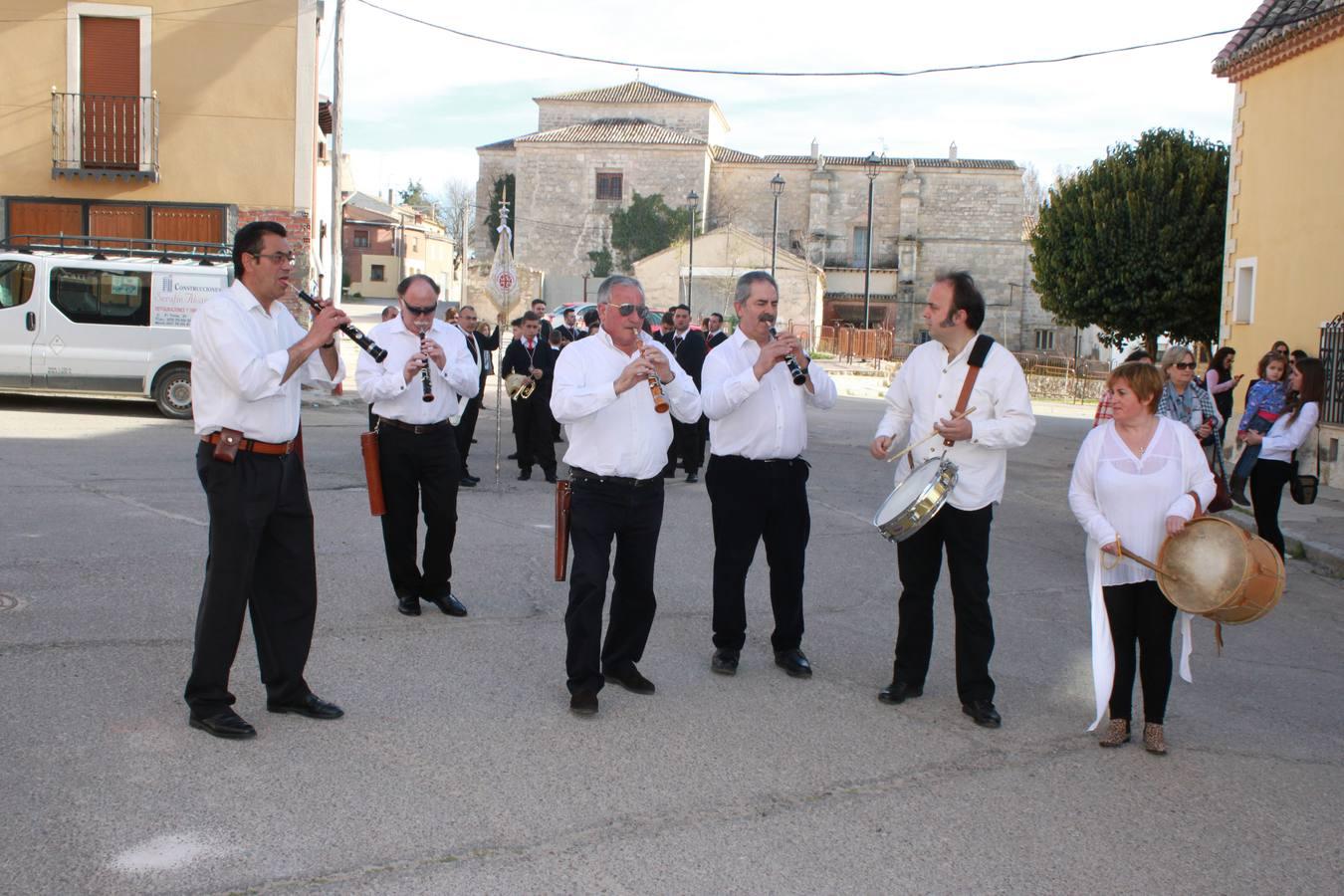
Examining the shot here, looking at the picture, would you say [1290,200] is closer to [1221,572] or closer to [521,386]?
[521,386]

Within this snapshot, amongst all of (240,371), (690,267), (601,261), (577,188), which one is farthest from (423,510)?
(577,188)

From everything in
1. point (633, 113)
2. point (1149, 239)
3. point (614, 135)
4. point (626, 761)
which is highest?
point (633, 113)

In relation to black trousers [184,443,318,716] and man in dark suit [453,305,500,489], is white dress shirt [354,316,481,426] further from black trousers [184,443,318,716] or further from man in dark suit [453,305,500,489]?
man in dark suit [453,305,500,489]

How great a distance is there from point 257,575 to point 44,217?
18650mm

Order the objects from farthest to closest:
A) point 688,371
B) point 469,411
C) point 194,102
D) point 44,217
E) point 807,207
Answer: point 807,207 < point 44,217 < point 194,102 < point 688,371 < point 469,411

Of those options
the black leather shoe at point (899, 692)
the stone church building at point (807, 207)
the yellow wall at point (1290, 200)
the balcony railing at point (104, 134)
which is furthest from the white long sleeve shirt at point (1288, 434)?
the stone church building at point (807, 207)

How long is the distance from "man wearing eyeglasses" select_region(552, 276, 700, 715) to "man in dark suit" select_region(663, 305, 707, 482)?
6.88m

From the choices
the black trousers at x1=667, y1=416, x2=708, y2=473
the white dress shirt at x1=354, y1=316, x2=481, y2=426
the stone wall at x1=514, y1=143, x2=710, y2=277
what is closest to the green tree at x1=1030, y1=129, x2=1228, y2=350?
the black trousers at x1=667, y1=416, x2=708, y2=473

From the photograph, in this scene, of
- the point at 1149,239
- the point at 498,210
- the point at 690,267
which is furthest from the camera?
the point at 498,210

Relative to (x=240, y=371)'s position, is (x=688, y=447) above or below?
below

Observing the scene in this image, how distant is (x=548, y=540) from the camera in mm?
9594

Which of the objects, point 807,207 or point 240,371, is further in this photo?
point 807,207

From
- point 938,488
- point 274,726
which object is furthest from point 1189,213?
point 274,726

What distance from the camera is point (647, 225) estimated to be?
2552 inches
